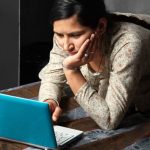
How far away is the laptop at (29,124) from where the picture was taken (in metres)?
1.12

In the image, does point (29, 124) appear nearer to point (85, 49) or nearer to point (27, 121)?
point (27, 121)

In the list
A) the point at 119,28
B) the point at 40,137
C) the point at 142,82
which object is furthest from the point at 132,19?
the point at 40,137

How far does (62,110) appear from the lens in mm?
1492

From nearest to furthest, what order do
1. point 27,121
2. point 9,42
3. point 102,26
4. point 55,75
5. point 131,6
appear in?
point 27,121, point 102,26, point 55,75, point 131,6, point 9,42

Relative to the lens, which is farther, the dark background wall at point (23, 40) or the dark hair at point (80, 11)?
the dark background wall at point (23, 40)

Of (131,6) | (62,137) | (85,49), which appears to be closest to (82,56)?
(85,49)

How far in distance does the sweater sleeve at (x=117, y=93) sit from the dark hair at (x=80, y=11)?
0.14m

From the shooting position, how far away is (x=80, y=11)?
4.33 ft

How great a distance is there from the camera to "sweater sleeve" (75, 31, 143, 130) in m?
1.33

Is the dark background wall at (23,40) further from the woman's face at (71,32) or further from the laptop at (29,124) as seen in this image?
the laptop at (29,124)

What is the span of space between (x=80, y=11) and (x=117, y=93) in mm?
305

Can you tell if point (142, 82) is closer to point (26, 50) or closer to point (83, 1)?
point (83, 1)

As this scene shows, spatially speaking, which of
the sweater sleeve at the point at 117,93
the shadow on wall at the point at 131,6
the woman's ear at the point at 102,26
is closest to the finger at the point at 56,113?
the sweater sleeve at the point at 117,93

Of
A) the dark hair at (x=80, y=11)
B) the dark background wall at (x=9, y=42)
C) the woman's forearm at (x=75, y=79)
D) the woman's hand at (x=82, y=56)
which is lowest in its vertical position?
the dark background wall at (x=9, y=42)
